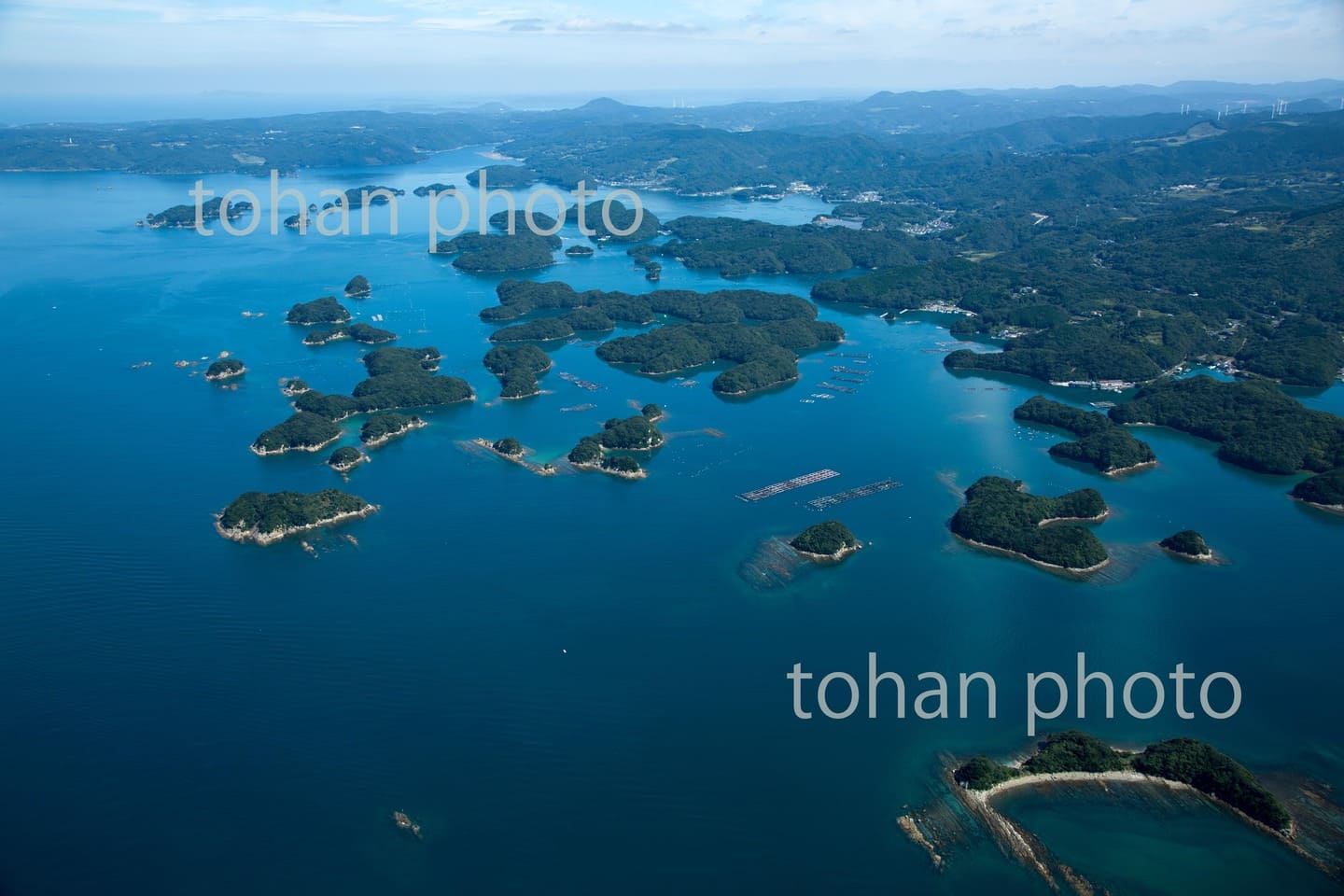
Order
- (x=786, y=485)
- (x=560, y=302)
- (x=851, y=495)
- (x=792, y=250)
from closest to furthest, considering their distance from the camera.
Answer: (x=851, y=495), (x=786, y=485), (x=560, y=302), (x=792, y=250)

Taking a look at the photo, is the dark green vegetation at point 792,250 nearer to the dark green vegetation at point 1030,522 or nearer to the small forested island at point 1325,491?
the dark green vegetation at point 1030,522

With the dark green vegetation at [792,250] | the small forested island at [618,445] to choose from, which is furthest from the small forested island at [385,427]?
the dark green vegetation at [792,250]

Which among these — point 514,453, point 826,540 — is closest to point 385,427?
point 514,453

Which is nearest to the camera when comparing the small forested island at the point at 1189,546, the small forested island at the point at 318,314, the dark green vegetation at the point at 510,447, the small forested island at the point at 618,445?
the small forested island at the point at 1189,546

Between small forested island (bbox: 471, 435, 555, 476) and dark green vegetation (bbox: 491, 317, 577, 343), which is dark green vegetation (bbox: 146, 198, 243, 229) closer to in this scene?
dark green vegetation (bbox: 491, 317, 577, 343)

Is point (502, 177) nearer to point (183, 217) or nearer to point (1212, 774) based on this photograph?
point (183, 217)

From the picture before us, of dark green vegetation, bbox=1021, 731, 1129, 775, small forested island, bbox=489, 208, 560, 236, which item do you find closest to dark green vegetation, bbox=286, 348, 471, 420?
dark green vegetation, bbox=1021, 731, 1129, 775
